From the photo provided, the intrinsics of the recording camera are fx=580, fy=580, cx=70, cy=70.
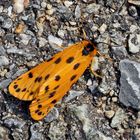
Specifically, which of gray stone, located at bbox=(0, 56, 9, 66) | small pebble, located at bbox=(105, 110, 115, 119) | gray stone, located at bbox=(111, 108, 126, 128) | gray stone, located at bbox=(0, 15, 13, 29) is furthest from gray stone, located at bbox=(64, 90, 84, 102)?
gray stone, located at bbox=(0, 15, 13, 29)

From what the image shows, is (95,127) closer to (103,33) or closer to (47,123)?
(47,123)

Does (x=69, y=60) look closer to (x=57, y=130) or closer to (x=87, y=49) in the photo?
(x=87, y=49)

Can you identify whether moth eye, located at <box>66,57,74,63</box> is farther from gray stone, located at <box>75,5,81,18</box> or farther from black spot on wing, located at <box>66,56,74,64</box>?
gray stone, located at <box>75,5,81,18</box>

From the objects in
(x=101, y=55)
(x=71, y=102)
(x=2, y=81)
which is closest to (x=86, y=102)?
(x=71, y=102)

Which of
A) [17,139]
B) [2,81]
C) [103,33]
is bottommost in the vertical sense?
[17,139]

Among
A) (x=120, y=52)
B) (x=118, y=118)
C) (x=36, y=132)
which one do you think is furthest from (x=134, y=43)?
(x=36, y=132)

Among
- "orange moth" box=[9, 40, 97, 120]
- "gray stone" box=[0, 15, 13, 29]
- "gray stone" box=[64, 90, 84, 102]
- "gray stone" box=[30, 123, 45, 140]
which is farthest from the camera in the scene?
"gray stone" box=[0, 15, 13, 29]
